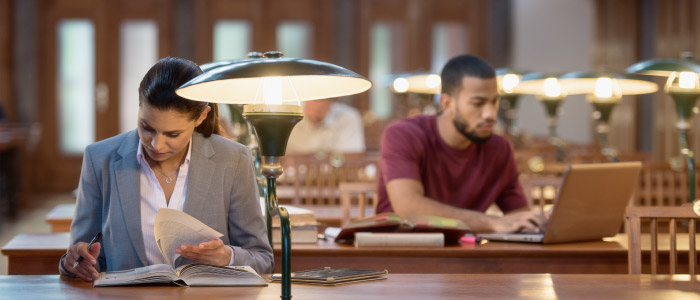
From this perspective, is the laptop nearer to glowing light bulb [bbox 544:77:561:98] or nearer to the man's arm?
the man's arm

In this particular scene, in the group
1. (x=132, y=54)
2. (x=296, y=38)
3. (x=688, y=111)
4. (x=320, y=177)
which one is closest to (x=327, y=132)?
(x=320, y=177)

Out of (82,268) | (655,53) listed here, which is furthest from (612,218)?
(655,53)

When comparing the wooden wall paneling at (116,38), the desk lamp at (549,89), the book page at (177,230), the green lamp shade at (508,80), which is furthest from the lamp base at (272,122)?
the wooden wall paneling at (116,38)

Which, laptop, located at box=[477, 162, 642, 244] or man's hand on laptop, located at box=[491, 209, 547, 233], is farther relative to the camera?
man's hand on laptop, located at box=[491, 209, 547, 233]

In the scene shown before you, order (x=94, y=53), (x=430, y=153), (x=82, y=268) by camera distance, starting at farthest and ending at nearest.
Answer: (x=94, y=53), (x=430, y=153), (x=82, y=268)

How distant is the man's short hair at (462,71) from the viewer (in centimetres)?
321

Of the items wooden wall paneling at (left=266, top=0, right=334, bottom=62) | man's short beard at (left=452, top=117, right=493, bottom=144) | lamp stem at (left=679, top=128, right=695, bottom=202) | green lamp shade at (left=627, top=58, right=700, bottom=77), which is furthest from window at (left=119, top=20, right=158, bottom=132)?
green lamp shade at (left=627, top=58, right=700, bottom=77)

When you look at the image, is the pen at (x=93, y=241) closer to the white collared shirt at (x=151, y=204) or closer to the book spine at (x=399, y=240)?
the white collared shirt at (x=151, y=204)

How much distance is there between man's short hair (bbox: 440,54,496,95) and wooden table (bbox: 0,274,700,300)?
4.09 ft

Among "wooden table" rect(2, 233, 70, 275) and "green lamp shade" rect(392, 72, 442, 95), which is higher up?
"green lamp shade" rect(392, 72, 442, 95)

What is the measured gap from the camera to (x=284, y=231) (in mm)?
1711

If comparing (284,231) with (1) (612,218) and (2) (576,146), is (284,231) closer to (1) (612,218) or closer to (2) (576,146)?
(1) (612,218)

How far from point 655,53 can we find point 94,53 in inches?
257

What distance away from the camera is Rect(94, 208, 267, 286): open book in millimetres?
1933
